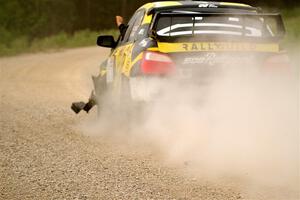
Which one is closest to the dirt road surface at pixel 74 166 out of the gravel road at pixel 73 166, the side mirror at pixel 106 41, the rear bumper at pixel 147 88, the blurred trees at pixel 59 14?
the gravel road at pixel 73 166

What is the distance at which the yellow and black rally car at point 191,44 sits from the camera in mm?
6445

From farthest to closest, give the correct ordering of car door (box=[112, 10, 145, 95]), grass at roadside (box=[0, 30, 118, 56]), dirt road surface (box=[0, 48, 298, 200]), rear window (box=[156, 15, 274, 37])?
1. grass at roadside (box=[0, 30, 118, 56])
2. car door (box=[112, 10, 145, 95])
3. rear window (box=[156, 15, 274, 37])
4. dirt road surface (box=[0, 48, 298, 200])

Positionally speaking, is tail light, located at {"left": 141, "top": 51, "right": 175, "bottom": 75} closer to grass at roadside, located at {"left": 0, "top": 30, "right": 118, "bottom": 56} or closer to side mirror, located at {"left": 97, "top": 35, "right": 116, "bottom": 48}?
side mirror, located at {"left": 97, "top": 35, "right": 116, "bottom": 48}

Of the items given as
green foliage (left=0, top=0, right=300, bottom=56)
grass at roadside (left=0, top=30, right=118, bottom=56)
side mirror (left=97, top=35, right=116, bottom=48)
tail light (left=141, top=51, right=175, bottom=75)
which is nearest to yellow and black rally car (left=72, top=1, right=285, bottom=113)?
tail light (left=141, top=51, right=175, bottom=75)

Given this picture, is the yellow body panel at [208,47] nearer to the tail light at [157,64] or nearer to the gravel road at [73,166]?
the tail light at [157,64]

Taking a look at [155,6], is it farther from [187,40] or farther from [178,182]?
[178,182]

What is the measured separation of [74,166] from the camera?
599 centimetres

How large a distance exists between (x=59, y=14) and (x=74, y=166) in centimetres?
4381

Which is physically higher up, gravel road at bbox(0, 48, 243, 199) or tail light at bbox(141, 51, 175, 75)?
tail light at bbox(141, 51, 175, 75)

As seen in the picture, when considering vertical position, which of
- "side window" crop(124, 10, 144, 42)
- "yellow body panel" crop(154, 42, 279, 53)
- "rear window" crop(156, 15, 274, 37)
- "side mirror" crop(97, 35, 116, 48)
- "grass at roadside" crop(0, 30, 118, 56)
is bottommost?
"grass at roadside" crop(0, 30, 118, 56)

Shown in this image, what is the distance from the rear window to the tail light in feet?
0.93

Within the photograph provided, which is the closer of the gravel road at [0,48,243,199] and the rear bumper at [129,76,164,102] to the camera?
the gravel road at [0,48,243,199]

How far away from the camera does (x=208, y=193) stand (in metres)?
4.89

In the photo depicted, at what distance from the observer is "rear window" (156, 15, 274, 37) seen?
6.67 meters
